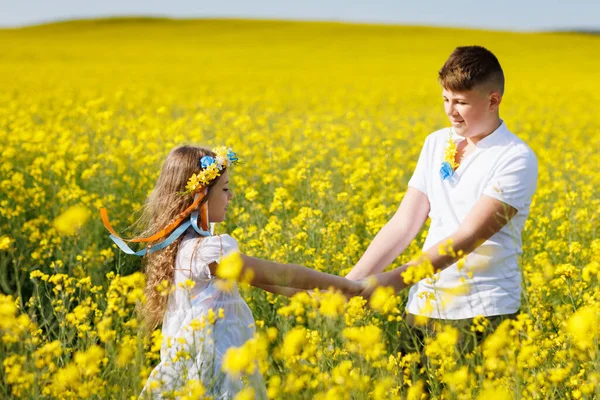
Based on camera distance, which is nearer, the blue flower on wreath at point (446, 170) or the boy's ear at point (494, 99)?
the boy's ear at point (494, 99)

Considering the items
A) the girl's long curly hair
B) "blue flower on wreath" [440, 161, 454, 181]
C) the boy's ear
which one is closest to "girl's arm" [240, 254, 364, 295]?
the girl's long curly hair

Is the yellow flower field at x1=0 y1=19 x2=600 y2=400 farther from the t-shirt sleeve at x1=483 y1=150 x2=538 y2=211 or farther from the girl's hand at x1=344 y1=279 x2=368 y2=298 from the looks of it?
the t-shirt sleeve at x1=483 y1=150 x2=538 y2=211

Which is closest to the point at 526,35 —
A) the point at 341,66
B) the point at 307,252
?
the point at 341,66

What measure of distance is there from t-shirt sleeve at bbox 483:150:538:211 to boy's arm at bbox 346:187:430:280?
403 millimetres

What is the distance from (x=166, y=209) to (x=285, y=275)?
0.52 metres

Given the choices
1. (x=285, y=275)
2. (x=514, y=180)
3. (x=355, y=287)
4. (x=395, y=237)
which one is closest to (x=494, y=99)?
(x=514, y=180)

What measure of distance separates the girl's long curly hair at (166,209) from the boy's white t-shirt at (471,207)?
2.94 feet

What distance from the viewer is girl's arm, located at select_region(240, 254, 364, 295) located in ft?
8.05

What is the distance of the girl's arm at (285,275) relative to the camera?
2455 mm

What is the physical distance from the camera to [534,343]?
2.51 metres

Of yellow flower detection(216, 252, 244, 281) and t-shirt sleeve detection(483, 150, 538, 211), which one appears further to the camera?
t-shirt sleeve detection(483, 150, 538, 211)

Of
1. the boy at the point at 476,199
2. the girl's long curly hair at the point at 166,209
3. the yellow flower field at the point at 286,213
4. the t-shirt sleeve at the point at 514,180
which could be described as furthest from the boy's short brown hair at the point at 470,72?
the girl's long curly hair at the point at 166,209

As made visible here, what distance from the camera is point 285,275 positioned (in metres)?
2.51

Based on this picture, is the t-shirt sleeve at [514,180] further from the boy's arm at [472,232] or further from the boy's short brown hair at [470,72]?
the boy's short brown hair at [470,72]
